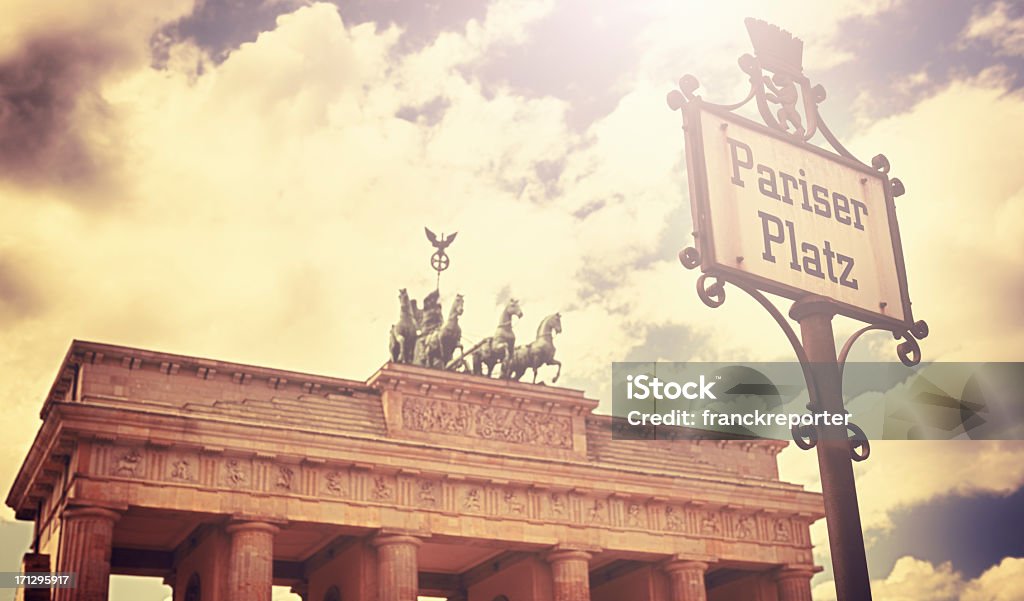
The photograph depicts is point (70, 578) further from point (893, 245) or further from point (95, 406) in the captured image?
point (893, 245)

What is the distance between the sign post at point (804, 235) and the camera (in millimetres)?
5020

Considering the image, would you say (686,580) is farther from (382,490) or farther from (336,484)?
(336,484)

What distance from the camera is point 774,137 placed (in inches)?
215

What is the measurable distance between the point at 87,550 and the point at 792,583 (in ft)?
72.6

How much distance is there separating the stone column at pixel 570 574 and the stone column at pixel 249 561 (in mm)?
8604

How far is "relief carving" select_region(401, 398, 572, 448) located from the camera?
35.7 meters

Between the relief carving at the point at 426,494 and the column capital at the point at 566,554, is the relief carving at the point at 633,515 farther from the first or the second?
the relief carving at the point at 426,494

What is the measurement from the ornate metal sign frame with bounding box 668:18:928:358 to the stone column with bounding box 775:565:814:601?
118ft

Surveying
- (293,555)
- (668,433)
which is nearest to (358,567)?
(293,555)

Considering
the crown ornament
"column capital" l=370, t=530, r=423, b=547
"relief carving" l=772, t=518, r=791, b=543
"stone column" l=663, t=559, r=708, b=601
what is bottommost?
the crown ornament

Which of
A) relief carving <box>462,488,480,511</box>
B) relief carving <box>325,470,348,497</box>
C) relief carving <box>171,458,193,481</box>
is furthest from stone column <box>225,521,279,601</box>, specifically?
relief carving <box>462,488,480,511</box>

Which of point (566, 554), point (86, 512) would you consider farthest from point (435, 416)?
point (86, 512)

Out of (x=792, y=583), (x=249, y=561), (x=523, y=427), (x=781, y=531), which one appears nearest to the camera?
(x=249, y=561)

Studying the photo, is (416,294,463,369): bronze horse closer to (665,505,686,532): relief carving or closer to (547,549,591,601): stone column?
(547,549,591,601): stone column
